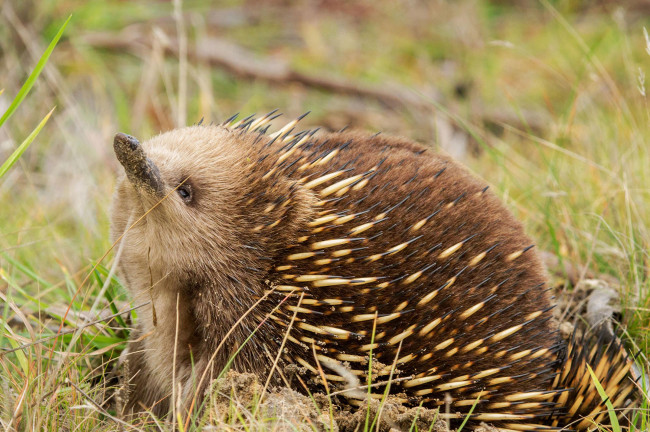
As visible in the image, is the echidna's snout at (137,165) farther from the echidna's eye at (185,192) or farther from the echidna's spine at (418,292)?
the echidna's spine at (418,292)

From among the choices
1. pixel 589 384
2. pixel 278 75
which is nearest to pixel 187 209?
pixel 589 384

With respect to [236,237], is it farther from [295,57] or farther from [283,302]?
[295,57]

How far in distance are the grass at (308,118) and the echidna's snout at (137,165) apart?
0.80 feet

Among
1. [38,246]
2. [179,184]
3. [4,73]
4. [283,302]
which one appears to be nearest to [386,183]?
[283,302]

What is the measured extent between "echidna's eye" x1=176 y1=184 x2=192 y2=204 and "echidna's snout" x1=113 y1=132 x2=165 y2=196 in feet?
0.30

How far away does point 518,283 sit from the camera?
7.19 feet

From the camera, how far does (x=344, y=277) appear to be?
2121 mm

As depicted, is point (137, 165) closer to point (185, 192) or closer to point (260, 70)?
point (185, 192)

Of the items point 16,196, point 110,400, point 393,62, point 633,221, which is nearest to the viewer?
point 110,400

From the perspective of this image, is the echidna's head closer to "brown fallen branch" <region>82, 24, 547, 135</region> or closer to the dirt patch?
the dirt patch

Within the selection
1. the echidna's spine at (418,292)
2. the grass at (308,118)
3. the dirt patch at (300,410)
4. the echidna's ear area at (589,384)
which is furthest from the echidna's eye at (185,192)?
the echidna's ear area at (589,384)

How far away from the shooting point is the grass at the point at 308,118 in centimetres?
251

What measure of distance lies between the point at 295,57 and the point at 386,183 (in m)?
4.63

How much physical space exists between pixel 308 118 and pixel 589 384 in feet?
12.0
